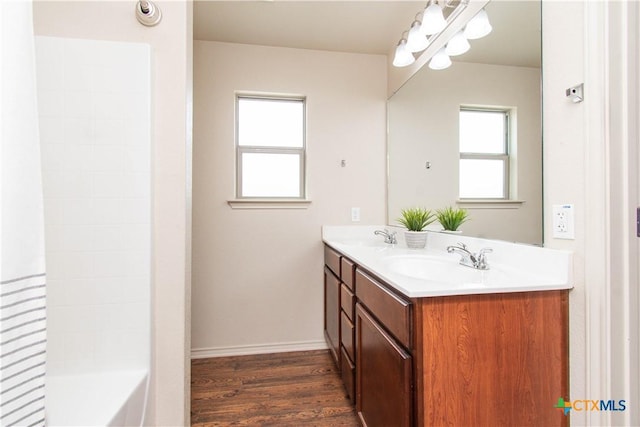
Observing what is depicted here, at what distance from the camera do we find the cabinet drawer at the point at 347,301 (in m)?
1.53

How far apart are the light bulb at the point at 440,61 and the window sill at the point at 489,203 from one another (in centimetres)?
77

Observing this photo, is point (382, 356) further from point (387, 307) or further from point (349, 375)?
point (349, 375)

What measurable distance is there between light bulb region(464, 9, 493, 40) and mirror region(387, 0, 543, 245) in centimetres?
2

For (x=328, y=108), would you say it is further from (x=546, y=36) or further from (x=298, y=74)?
(x=546, y=36)

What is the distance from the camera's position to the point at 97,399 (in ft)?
3.41

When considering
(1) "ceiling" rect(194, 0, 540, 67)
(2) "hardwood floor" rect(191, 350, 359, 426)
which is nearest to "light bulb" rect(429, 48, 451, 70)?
(1) "ceiling" rect(194, 0, 540, 67)

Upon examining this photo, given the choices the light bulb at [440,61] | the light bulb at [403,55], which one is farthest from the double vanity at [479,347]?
the light bulb at [403,55]

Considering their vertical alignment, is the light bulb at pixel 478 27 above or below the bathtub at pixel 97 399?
above

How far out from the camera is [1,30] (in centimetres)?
55

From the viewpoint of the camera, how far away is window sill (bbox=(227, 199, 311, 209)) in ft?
7.60

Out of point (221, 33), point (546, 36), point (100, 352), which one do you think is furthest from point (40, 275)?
point (221, 33)

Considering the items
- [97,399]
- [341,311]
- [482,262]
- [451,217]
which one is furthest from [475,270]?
[97,399]

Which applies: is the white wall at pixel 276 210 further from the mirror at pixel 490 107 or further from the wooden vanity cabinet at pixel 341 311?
the mirror at pixel 490 107

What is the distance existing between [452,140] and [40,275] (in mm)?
1786
